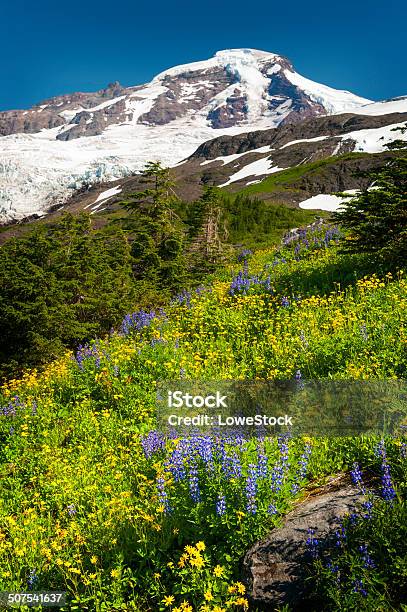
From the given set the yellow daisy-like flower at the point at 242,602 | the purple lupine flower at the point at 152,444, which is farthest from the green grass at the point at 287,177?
the yellow daisy-like flower at the point at 242,602

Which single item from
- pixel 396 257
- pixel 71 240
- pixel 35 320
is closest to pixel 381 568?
pixel 396 257

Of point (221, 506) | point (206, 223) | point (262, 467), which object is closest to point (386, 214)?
point (262, 467)

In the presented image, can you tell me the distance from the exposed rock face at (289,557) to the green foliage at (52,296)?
32.3 ft

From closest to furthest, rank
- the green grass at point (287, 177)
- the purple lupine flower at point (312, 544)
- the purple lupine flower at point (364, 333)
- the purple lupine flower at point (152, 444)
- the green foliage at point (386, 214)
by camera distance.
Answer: the purple lupine flower at point (312, 544)
the purple lupine flower at point (152, 444)
the purple lupine flower at point (364, 333)
the green foliage at point (386, 214)
the green grass at point (287, 177)

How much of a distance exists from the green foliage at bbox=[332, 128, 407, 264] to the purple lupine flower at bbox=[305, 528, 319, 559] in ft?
26.2

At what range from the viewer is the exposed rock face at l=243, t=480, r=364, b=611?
3713 mm

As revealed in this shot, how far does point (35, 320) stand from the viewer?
41.8ft

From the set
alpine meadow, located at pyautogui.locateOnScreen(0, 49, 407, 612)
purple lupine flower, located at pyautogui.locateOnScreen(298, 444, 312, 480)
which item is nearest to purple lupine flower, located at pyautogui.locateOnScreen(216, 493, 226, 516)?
alpine meadow, located at pyautogui.locateOnScreen(0, 49, 407, 612)

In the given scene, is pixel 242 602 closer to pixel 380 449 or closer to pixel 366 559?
pixel 366 559

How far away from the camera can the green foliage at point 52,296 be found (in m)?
12.7

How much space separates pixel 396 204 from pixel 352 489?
23.8 feet

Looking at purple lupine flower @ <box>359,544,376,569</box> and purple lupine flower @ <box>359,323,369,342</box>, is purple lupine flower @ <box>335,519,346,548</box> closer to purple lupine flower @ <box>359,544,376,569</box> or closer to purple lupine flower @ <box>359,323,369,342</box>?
purple lupine flower @ <box>359,544,376,569</box>

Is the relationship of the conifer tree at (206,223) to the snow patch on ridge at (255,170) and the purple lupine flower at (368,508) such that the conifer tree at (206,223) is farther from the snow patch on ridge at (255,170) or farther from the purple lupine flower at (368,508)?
the snow patch on ridge at (255,170)

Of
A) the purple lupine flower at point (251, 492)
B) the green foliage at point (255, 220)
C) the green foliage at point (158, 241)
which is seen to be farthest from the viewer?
the green foliage at point (255, 220)
